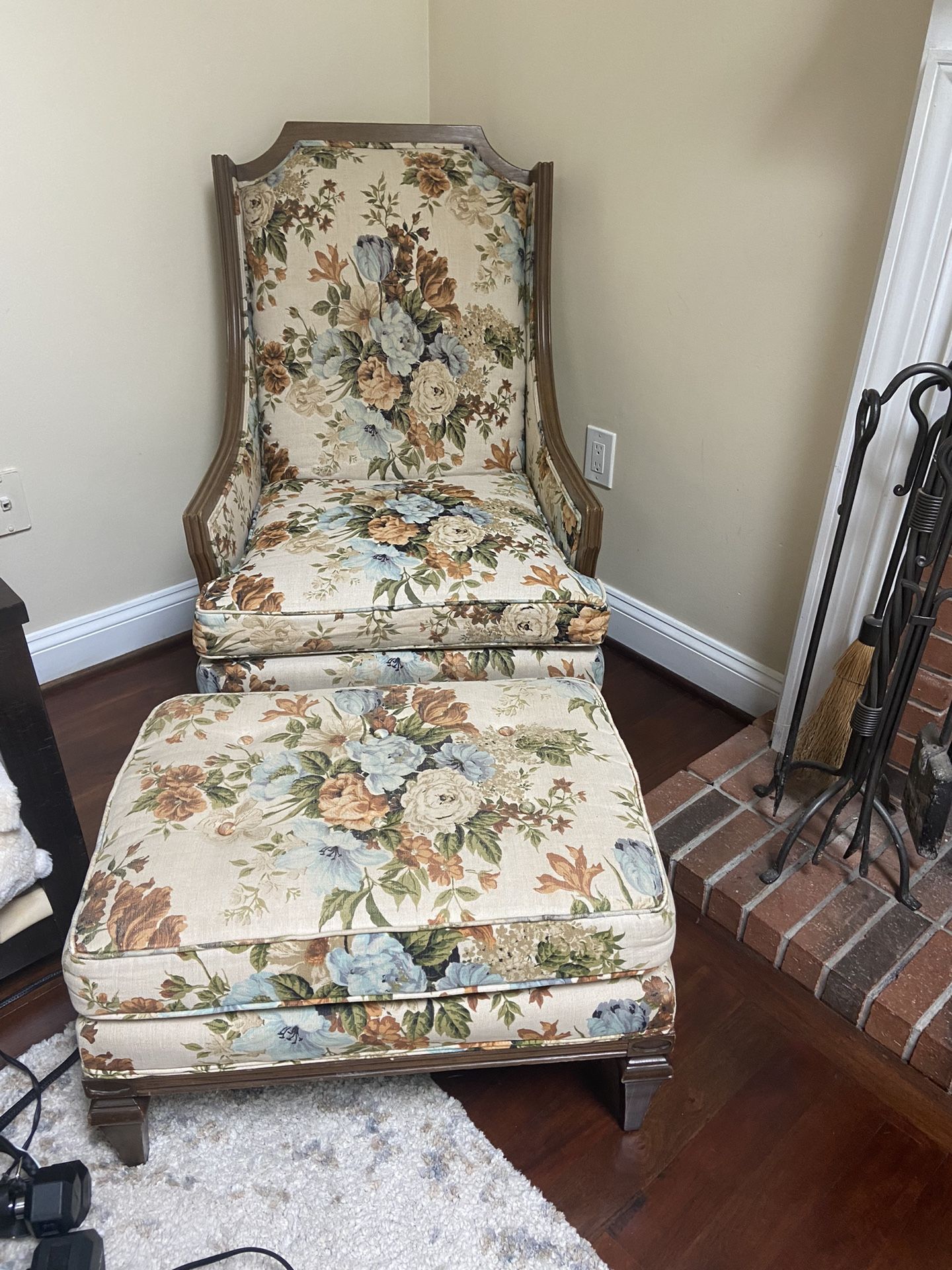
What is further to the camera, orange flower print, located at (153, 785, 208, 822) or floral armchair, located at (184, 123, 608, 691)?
floral armchair, located at (184, 123, 608, 691)

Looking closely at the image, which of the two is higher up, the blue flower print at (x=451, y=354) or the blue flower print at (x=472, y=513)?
the blue flower print at (x=451, y=354)

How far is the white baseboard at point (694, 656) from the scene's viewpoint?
1.74m

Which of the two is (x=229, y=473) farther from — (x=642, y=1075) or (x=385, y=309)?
(x=642, y=1075)

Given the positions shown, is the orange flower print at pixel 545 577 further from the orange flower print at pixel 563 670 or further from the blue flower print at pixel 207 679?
the blue flower print at pixel 207 679

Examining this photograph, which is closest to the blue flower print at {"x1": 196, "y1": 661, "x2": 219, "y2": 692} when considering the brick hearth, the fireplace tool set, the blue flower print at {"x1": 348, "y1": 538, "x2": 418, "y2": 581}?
the blue flower print at {"x1": 348, "y1": 538, "x2": 418, "y2": 581}

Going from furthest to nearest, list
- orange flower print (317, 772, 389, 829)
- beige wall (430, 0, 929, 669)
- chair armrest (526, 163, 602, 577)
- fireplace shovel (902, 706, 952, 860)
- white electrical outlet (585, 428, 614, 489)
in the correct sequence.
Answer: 1. white electrical outlet (585, 428, 614, 489)
2. chair armrest (526, 163, 602, 577)
3. beige wall (430, 0, 929, 669)
4. fireplace shovel (902, 706, 952, 860)
5. orange flower print (317, 772, 389, 829)

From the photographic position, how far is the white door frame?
3.64 feet

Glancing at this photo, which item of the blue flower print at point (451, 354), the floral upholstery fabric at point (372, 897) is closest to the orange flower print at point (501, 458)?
the blue flower print at point (451, 354)

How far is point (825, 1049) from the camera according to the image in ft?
3.94

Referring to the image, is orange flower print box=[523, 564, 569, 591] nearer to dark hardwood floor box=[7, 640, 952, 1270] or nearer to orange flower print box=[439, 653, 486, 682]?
orange flower print box=[439, 653, 486, 682]

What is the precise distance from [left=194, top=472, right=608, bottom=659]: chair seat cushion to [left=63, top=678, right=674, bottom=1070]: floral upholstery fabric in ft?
1.04

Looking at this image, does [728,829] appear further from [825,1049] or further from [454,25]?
[454,25]

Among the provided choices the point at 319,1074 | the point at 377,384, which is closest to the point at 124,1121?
the point at 319,1074

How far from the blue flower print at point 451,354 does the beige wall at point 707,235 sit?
0.29 metres
